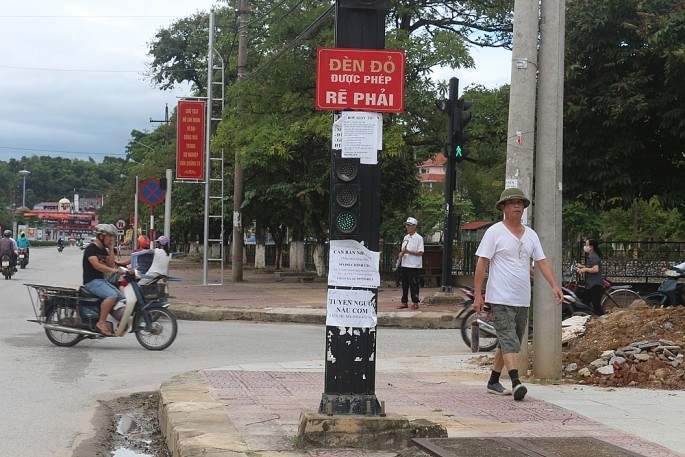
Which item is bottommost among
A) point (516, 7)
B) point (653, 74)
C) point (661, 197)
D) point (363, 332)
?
point (363, 332)

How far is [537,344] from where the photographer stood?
9.16 metres

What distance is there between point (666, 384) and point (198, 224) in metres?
42.4

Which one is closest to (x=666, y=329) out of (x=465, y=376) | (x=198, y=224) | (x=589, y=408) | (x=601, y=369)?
(x=601, y=369)

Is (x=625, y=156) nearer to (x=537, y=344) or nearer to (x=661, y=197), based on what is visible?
(x=661, y=197)

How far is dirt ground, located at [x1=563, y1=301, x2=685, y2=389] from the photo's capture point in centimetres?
909

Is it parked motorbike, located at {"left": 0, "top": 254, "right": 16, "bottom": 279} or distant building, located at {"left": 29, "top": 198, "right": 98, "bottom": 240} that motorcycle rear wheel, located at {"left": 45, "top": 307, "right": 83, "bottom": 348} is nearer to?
parked motorbike, located at {"left": 0, "top": 254, "right": 16, "bottom": 279}

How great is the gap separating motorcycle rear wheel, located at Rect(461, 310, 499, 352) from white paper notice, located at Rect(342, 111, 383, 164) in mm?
6845

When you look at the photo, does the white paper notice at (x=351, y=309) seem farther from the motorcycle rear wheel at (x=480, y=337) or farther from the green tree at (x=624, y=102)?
the green tree at (x=624, y=102)

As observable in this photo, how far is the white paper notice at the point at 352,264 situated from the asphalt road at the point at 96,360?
8.08ft

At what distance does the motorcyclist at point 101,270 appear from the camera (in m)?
12.6

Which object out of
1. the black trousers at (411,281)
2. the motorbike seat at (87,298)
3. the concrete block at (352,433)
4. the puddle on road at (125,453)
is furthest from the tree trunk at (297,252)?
the concrete block at (352,433)

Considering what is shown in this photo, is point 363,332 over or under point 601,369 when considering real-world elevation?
over

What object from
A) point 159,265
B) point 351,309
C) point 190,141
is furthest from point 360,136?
point 190,141

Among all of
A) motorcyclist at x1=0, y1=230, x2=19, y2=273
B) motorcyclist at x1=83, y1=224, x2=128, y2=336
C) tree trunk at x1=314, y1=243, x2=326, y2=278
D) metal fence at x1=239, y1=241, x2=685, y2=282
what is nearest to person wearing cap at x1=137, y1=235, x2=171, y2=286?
motorcyclist at x1=83, y1=224, x2=128, y2=336
